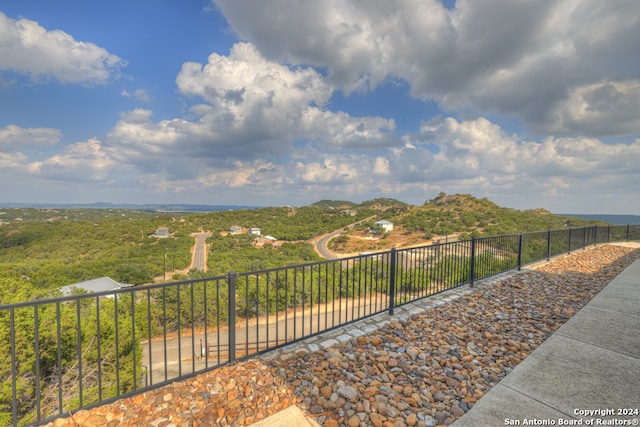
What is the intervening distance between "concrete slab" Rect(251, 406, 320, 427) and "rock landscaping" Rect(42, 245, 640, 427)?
0.28ft

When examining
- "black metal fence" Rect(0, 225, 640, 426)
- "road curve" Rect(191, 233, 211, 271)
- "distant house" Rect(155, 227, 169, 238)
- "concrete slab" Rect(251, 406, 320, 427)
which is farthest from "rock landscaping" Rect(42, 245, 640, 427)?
"distant house" Rect(155, 227, 169, 238)

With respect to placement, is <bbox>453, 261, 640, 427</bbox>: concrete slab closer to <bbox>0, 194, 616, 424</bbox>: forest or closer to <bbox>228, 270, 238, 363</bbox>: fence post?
<bbox>0, 194, 616, 424</bbox>: forest

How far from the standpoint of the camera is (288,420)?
233cm

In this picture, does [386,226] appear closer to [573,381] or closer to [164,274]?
[164,274]

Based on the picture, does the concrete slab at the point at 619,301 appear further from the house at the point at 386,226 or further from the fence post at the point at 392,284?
the house at the point at 386,226

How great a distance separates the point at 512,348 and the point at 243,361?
132 inches

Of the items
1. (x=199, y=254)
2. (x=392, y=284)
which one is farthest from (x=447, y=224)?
(x=392, y=284)

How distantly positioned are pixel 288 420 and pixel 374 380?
0.99 meters

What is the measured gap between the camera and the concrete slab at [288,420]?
2.27 m

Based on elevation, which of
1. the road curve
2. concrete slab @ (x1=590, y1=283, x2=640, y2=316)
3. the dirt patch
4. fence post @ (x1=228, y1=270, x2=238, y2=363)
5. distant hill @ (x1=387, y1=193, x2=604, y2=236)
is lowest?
the road curve

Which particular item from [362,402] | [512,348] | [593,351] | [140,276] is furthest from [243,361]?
[140,276]

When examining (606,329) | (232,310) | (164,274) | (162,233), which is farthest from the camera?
(162,233)

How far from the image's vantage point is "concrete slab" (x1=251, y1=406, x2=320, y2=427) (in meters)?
2.27

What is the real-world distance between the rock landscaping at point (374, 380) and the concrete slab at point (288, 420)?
3.4 inches
